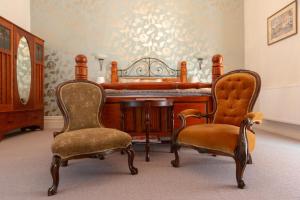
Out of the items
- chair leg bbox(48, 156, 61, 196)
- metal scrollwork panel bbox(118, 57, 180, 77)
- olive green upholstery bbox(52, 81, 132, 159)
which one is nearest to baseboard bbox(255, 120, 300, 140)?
metal scrollwork panel bbox(118, 57, 180, 77)

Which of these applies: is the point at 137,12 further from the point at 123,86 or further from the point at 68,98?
the point at 68,98

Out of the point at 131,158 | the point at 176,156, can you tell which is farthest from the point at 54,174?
the point at 176,156

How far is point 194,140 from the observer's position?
6.66ft

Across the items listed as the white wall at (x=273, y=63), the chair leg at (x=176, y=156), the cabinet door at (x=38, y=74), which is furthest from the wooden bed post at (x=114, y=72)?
the chair leg at (x=176, y=156)

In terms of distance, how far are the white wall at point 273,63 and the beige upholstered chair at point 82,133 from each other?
9.53 ft

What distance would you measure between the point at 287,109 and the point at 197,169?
238 centimetres

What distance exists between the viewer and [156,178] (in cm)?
199

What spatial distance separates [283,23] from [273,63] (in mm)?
719

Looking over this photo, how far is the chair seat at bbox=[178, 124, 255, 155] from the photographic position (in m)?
1.81

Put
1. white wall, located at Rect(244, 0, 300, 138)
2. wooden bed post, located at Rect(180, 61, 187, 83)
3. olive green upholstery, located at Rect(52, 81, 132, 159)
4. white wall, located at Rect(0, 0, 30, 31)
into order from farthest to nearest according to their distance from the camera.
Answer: wooden bed post, located at Rect(180, 61, 187, 83) → white wall, located at Rect(0, 0, 30, 31) → white wall, located at Rect(244, 0, 300, 138) → olive green upholstery, located at Rect(52, 81, 132, 159)

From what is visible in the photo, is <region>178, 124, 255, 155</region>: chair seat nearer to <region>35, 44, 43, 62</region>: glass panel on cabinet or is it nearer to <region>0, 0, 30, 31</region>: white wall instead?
<region>35, 44, 43, 62</region>: glass panel on cabinet

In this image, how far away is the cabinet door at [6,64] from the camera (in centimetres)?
373

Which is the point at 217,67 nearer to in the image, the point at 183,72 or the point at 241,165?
the point at 241,165

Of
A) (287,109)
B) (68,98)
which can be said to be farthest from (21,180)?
(287,109)
